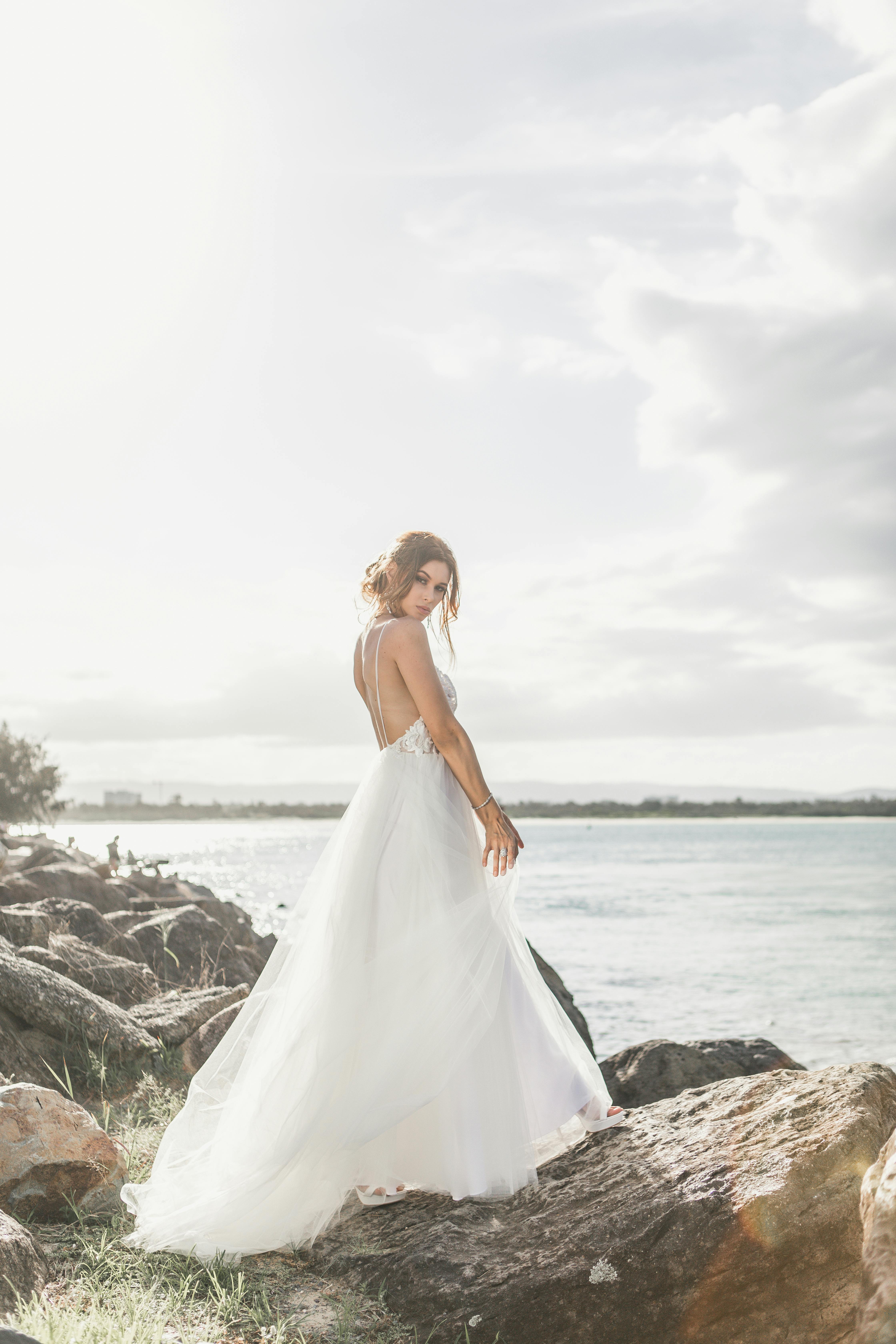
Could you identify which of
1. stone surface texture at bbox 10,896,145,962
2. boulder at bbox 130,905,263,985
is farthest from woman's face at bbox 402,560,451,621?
boulder at bbox 130,905,263,985

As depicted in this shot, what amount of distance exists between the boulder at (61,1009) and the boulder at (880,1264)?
458 centimetres

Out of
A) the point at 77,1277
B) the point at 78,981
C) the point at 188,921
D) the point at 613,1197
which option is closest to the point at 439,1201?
the point at 613,1197

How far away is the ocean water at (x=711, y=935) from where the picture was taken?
15844 millimetres

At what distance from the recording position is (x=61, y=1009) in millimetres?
5723

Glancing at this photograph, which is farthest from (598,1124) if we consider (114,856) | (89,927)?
(114,856)

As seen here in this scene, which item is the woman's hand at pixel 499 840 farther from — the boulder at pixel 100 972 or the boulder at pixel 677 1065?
the boulder at pixel 100 972

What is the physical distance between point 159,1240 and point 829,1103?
2754mm

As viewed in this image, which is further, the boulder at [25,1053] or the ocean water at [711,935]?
the ocean water at [711,935]

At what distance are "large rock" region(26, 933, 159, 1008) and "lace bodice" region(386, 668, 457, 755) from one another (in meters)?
3.61

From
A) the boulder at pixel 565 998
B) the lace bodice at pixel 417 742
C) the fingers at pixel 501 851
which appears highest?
the lace bodice at pixel 417 742

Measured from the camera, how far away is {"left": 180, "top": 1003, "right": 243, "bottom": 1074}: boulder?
6.05m

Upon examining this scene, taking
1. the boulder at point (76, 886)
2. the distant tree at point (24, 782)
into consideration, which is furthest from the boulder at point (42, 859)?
the distant tree at point (24, 782)

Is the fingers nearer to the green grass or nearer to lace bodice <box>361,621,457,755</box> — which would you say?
lace bodice <box>361,621,457,755</box>

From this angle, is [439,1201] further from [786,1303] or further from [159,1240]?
[786,1303]
